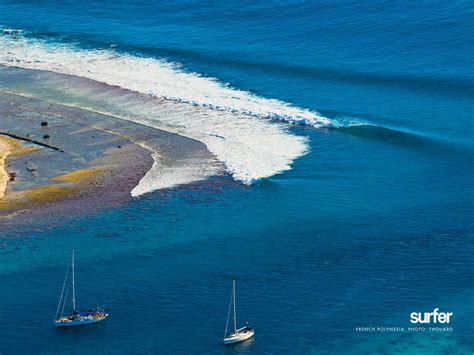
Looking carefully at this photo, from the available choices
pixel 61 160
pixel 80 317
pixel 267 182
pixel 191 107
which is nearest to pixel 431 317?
pixel 80 317

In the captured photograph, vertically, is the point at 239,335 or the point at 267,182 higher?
the point at 267,182

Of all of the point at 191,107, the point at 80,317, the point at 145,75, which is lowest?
the point at 80,317

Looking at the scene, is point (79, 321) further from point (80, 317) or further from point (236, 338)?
point (236, 338)

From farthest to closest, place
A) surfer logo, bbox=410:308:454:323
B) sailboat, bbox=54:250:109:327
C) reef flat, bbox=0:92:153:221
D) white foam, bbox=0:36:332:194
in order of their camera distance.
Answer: white foam, bbox=0:36:332:194, reef flat, bbox=0:92:153:221, surfer logo, bbox=410:308:454:323, sailboat, bbox=54:250:109:327

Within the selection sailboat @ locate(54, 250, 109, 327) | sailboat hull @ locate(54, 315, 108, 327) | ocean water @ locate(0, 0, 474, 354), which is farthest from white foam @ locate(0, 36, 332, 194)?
sailboat hull @ locate(54, 315, 108, 327)

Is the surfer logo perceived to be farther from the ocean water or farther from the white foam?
the white foam

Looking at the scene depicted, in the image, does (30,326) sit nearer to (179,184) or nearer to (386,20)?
(179,184)

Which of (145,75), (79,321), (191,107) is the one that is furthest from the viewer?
(145,75)
